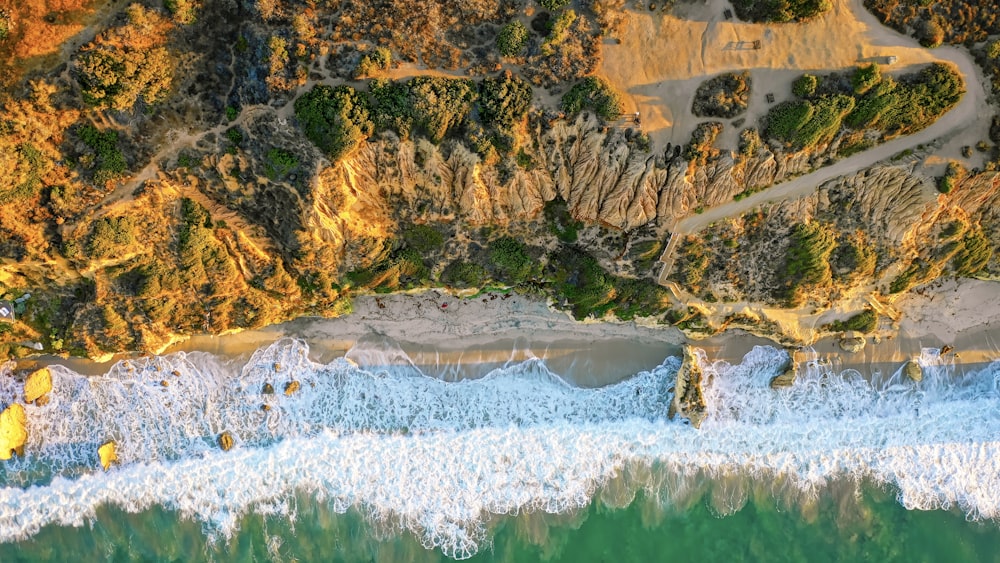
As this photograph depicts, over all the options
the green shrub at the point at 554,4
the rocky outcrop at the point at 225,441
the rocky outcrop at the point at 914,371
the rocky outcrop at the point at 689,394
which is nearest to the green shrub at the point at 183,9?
the green shrub at the point at 554,4

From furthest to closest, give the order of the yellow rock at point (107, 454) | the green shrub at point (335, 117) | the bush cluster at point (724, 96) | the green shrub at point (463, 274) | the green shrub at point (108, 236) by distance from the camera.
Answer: the yellow rock at point (107, 454)
the green shrub at point (463, 274)
the green shrub at point (108, 236)
the bush cluster at point (724, 96)
the green shrub at point (335, 117)

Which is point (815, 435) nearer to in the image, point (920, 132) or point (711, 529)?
point (711, 529)

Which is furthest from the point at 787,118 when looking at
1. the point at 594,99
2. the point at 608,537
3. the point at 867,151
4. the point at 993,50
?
the point at 608,537

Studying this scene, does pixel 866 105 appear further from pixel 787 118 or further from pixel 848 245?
pixel 848 245

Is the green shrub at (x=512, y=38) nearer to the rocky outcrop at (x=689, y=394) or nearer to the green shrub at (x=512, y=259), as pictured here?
the green shrub at (x=512, y=259)

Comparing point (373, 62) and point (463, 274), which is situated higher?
point (373, 62)

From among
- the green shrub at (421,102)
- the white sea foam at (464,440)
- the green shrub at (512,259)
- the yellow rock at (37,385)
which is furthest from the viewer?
the white sea foam at (464,440)

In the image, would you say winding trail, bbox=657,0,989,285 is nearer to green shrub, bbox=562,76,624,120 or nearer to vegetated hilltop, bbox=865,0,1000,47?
vegetated hilltop, bbox=865,0,1000,47
